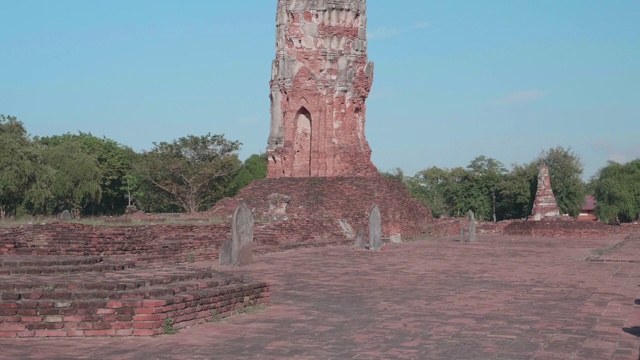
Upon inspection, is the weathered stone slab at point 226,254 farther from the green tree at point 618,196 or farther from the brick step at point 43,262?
the green tree at point 618,196

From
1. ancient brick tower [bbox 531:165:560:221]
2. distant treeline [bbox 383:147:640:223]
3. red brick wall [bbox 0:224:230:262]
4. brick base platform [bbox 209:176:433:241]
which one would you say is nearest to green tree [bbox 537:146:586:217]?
distant treeline [bbox 383:147:640:223]

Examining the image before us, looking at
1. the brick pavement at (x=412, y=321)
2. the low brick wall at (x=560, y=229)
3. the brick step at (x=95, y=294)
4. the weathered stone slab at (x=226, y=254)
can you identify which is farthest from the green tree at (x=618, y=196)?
the brick step at (x=95, y=294)

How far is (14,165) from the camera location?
27906mm

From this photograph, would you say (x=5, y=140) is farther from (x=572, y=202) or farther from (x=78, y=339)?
(x=572, y=202)

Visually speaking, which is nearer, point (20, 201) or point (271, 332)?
point (271, 332)

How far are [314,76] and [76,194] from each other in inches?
587

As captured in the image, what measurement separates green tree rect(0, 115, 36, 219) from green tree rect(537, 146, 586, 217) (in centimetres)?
3633

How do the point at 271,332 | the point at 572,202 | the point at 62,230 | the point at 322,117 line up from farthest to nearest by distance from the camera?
the point at 572,202 → the point at 322,117 → the point at 62,230 → the point at 271,332

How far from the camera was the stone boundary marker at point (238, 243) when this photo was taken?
1483 centimetres

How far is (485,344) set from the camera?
23.4 feet

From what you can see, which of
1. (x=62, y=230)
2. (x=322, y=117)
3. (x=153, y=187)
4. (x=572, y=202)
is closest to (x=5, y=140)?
(x=322, y=117)

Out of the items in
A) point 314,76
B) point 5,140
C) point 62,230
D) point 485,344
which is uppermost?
point 314,76

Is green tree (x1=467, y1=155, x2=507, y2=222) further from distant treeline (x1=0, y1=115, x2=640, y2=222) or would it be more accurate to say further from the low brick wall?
the low brick wall

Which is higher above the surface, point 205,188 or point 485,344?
point 205,188
